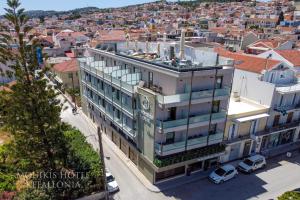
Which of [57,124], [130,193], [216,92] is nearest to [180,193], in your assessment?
[130,193]

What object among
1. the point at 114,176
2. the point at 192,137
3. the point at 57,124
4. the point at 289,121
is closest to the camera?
the point at 57,124

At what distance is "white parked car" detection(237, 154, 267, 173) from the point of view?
94.0 ft

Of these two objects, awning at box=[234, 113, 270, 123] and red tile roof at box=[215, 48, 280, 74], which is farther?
red tile roof at box=[215, 48, 280, 74]

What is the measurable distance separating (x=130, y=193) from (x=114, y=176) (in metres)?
3.37

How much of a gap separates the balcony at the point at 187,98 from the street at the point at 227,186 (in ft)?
31.0

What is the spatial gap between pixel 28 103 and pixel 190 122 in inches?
579

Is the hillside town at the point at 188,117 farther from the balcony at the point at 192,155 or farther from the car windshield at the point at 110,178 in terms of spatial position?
the car windshield at the point at 110,178

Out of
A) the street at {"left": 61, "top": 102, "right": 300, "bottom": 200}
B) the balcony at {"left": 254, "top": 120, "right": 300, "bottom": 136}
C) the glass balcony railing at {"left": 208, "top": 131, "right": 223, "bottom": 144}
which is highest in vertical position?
the glass balcony railing at {"left": 208, "top": 131, "right": 223, "bottom": 144}

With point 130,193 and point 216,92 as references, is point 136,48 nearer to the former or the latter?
point 216,92

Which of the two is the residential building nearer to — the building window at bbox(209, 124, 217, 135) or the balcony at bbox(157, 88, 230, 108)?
the building window at bbox(209, 124, 217, 135)

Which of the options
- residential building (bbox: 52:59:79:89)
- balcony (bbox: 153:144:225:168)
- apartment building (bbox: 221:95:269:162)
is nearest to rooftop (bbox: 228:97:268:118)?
apartment building (bbox: 221:95:269:162)

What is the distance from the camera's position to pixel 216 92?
80.1ft

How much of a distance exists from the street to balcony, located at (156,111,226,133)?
6.97 metres

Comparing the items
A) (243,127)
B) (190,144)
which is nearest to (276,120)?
(243,127)
